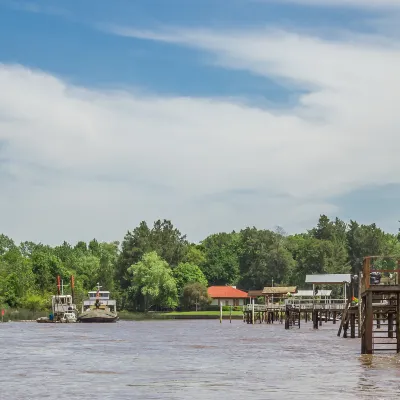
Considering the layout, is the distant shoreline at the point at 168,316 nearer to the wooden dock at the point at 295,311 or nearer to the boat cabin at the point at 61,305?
the boat cabin at the point at 61,305

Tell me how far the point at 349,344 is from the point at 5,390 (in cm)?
3513

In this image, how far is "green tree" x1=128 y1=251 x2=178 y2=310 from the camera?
187750 mm

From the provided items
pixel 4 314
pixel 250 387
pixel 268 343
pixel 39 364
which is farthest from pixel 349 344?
pixel 4 314

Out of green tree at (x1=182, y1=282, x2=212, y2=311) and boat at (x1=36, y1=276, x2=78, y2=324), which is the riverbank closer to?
green tree at (x1=182, y1=282, x2=212, y2=311)

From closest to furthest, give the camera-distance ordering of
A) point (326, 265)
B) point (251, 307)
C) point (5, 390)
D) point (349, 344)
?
point (5, 390) → point (349, 344) → point (251, 307) → point (326, 265)

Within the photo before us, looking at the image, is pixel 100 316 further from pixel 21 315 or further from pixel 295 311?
pixel 295 311

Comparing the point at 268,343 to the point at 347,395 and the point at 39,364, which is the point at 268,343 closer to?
the point at 39,364

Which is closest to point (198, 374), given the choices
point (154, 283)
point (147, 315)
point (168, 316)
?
point (168, 316)

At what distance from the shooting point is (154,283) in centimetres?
18788

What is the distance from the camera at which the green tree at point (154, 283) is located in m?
188

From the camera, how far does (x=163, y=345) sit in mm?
68125

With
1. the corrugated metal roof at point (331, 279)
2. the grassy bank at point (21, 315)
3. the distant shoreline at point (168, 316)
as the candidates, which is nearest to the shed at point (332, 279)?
the corrugated metal roof at point (331, 279)

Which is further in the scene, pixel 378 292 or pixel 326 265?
pixel 326 265

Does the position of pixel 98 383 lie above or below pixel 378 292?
below
